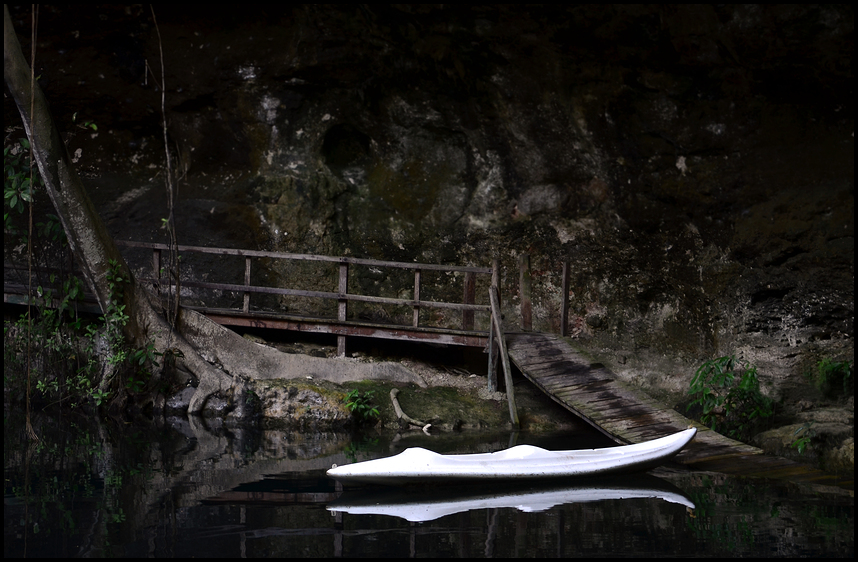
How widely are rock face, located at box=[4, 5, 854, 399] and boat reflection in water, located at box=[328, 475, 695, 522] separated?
430cm

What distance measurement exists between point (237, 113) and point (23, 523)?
8.16 meters

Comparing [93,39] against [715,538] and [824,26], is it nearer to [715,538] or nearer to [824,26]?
[824,26]

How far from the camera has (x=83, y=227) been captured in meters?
8.89

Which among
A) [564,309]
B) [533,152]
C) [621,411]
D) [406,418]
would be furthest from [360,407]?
[533,152]

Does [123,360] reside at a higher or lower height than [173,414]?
higher

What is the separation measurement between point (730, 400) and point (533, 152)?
450 centimetres

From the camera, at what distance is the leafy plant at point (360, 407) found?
8750 millimetres

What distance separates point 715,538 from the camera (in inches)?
184

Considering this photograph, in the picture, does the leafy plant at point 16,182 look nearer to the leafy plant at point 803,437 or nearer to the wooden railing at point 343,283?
the wooden railing at point 343,283

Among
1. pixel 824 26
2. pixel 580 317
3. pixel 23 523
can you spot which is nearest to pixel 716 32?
pixel 824 26

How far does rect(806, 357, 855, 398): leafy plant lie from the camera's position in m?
8.64

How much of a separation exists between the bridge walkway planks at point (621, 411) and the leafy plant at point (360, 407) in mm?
1667

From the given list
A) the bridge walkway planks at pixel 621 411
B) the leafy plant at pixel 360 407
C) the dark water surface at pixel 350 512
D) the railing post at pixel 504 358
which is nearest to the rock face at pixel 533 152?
the bridge walkway planks at pixel 621 411

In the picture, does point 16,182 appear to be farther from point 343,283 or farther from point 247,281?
point 343,283
